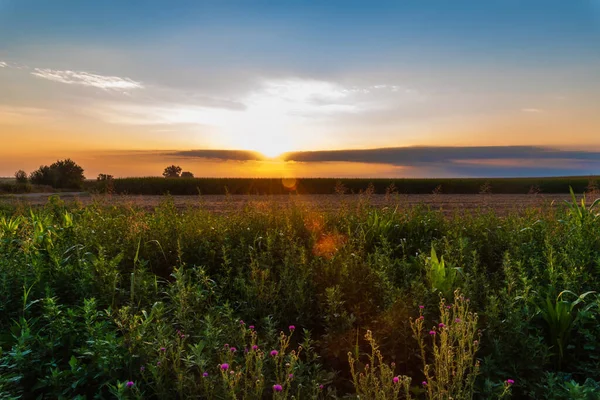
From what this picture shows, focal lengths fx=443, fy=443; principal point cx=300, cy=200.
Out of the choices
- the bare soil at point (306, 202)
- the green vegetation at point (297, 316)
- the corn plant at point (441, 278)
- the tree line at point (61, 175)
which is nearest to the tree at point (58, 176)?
the tree line at point (61, 175)

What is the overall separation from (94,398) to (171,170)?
30.8 metres

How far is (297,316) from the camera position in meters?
4.36

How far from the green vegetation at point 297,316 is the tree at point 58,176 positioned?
88.1 ft

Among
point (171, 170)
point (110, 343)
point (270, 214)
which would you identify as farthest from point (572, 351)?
point (171, 170)

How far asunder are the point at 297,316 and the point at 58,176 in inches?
1240

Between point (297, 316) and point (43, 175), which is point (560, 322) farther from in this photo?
point (43, 175)

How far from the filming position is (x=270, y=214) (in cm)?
752

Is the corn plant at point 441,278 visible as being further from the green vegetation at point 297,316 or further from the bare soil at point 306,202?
the bare soil at point 306,202

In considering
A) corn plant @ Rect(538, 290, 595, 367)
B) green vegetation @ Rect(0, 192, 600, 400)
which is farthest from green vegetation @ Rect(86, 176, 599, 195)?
corn plant @ Rect(538, 290, 595, 367)

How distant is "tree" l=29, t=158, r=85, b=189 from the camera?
101 ft

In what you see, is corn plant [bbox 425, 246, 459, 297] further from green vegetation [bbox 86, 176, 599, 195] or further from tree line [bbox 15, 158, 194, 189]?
tree line [bbox 15, 158, 194, 189]

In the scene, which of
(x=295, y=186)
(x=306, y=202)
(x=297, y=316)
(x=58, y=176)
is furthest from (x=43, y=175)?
(x=297, y=316)

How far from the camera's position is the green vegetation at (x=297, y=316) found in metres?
3.03

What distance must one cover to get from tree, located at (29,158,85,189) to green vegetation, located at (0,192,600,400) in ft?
88.1
